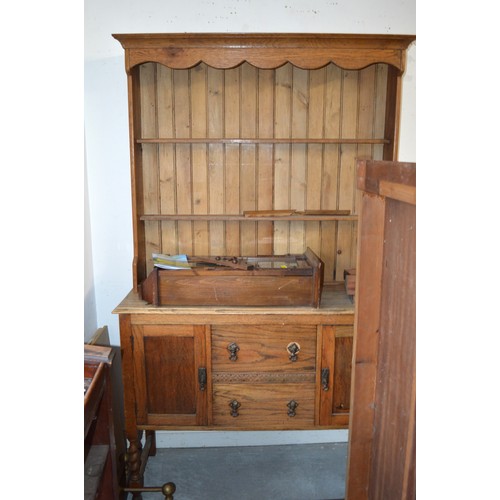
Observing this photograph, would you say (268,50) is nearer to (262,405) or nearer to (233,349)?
(233,349)

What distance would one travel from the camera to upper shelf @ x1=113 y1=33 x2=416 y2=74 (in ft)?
6.52

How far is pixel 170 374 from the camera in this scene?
6.92 ft

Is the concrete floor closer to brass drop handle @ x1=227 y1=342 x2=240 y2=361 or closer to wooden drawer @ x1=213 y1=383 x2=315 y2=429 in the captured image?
wooden drawer @ x1=213 y1=383 x2=315 y2=429

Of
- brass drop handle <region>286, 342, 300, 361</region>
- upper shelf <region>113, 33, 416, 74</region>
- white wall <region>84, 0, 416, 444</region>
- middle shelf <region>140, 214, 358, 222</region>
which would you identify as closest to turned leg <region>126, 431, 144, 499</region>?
white wall <region>84, 0, 416, 444</region>

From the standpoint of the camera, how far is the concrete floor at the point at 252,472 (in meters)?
2.28

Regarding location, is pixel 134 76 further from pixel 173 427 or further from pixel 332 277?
pixel 173 427

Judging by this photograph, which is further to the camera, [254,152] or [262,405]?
[254,152]

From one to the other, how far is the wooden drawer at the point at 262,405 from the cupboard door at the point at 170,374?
84 millimetres

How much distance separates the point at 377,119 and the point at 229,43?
2.88 ft

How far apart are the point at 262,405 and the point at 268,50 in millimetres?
1621

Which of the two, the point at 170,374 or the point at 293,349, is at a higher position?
the point at 293,349

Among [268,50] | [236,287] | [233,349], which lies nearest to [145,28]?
[268,50]

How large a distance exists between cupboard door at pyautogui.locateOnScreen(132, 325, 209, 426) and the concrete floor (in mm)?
440
